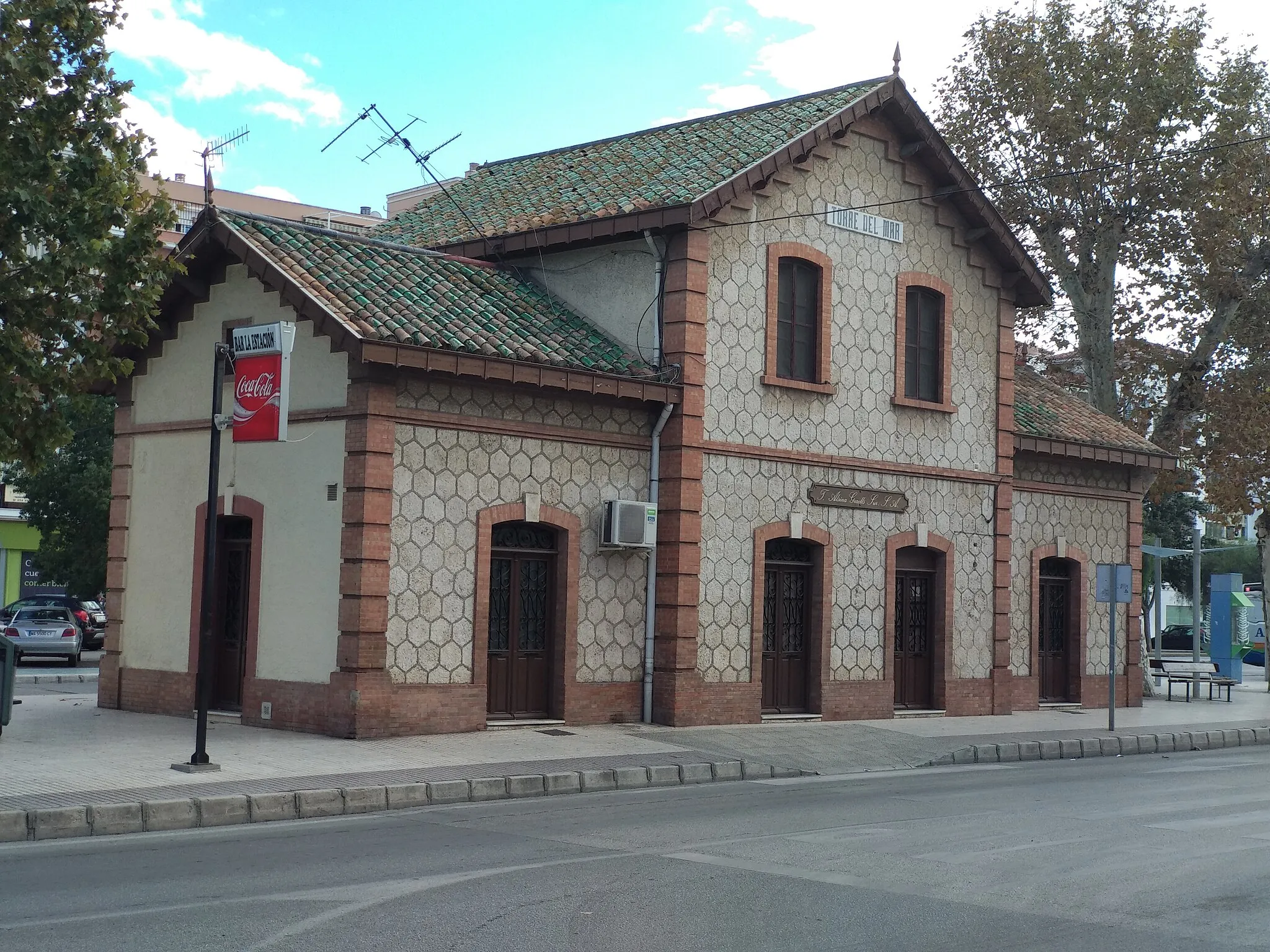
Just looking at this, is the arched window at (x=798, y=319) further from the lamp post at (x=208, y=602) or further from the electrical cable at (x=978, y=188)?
the lamp post at (x=208, y=602)

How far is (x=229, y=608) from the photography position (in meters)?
18.6

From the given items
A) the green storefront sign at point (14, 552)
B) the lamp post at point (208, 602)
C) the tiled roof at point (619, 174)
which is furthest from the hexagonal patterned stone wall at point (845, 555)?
the green storefront sign at point (14, 552)

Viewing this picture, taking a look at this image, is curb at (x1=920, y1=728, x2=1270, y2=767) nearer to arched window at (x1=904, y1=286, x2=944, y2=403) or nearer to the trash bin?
arched window at (x1=904, y1=286, x2=944, y2=403)

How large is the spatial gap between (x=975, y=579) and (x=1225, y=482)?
32.8ft

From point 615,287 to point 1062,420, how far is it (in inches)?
Result: 387

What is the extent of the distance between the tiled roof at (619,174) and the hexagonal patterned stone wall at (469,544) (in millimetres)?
3784

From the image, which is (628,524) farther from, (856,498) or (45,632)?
(45,632)

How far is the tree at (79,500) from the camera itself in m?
36.5

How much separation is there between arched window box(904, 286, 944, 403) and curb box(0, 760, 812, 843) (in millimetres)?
8572

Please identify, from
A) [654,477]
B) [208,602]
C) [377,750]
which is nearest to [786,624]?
[654,477]

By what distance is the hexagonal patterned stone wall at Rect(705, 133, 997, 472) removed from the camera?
19.7 m

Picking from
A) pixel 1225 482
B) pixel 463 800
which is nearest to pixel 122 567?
pixel 463 800

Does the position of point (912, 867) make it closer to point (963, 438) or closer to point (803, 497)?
point (803, 497)

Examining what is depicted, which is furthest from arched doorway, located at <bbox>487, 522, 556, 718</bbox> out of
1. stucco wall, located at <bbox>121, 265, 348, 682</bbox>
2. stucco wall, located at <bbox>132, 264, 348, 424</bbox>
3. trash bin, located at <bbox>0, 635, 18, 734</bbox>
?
trash bin, located at <bbox>0, 635, 18, 734</bbox>
